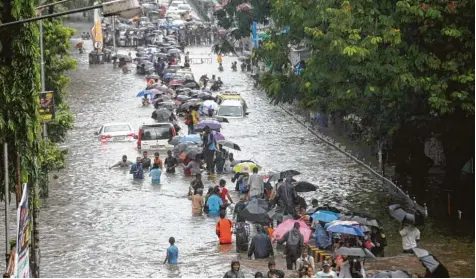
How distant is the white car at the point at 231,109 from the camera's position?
60.2 m

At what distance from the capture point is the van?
5031 centimetres

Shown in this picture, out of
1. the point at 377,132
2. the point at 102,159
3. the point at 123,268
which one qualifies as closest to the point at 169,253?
the point at 123,268

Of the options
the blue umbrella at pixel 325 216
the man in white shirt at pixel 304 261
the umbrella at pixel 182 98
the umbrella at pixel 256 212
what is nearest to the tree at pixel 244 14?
the umbrella at pixel 182 98

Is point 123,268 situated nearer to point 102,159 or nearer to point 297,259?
point 297,259

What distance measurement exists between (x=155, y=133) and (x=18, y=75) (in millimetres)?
25144

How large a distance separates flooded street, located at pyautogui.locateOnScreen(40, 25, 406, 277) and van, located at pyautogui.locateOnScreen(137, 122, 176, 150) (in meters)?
0.45

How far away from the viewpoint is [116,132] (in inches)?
2099

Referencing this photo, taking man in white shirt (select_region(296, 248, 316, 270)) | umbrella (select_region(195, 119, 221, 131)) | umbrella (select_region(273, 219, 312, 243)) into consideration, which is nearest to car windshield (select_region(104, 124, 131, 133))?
umbrella (select_region(195, 119, 221, 131))

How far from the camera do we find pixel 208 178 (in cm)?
4341

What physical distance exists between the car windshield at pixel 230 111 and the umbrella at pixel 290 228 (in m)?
29.8

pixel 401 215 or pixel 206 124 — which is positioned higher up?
pixel 206 124

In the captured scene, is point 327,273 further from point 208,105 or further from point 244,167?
point 208,105

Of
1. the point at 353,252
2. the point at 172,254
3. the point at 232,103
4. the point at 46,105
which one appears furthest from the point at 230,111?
the point at 353,252

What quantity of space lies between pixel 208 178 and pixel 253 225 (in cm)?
925
